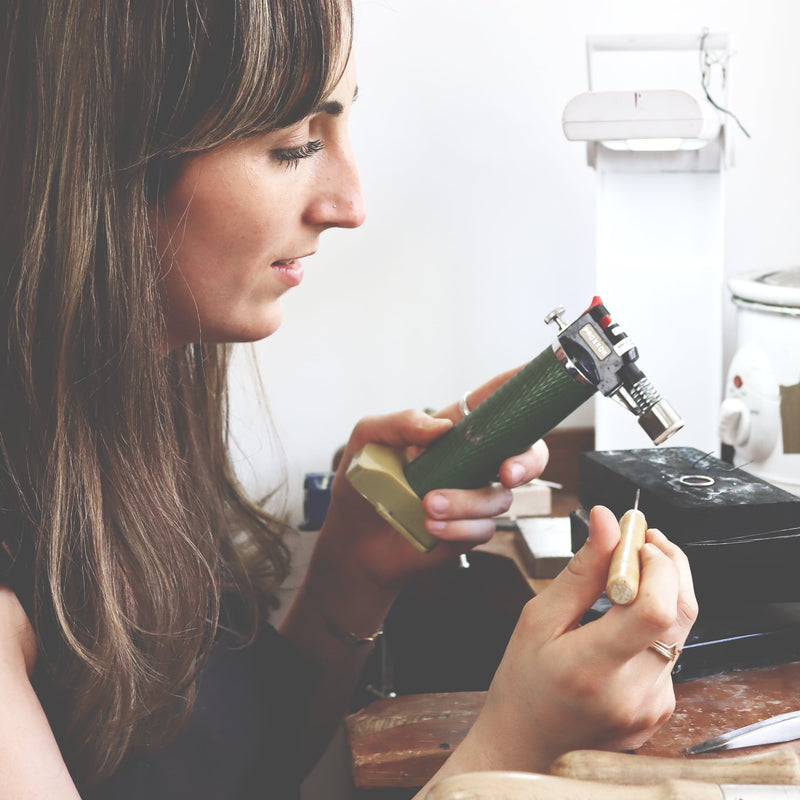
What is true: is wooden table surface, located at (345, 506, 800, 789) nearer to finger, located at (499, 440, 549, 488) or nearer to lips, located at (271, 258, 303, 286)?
finger, located at (499, 440, 549, 488)

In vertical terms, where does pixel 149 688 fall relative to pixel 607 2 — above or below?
below

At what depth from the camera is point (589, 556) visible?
59 cm

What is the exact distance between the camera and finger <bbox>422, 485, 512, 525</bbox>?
864mm

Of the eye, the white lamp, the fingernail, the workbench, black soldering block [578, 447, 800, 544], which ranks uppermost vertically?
the white lamp

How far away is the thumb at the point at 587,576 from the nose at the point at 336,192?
35 cm

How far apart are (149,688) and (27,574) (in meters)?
0.16

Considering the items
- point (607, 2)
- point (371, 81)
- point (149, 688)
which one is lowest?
point (149, 688)

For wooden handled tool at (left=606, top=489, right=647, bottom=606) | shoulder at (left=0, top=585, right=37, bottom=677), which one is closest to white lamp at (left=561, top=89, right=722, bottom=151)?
wooden handled tool at (left=606, top=489, right=647, bottom=606)

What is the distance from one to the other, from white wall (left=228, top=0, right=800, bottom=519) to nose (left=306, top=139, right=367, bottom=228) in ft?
2.43

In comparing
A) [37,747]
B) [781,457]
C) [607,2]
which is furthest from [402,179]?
[37,747]

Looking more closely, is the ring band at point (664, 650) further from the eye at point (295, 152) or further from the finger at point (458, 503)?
the eye at point (295, 152)

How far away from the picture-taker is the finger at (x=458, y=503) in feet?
2.84

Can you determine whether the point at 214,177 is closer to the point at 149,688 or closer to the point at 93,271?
the point at 93,271

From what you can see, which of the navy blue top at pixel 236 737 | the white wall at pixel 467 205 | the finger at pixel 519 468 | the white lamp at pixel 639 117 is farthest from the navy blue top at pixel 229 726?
the white lamp at pixel 639 117
